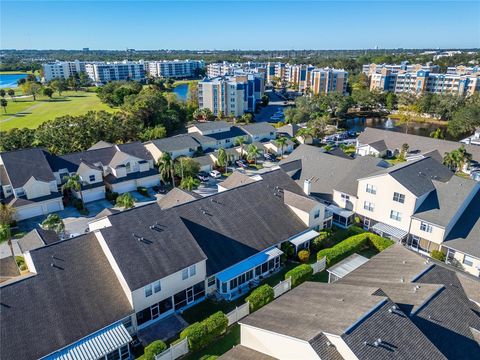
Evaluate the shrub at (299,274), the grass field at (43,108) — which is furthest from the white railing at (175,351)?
the grass field at (43,108)

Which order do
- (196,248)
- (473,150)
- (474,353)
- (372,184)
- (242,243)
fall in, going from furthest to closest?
(473,150) → (372,184) → (242,243) → (196,248) → (474,353)

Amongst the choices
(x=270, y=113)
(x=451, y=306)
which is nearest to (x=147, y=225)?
(x=451, y=306)

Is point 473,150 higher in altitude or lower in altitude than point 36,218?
higher

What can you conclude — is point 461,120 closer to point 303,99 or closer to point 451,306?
point 303,99

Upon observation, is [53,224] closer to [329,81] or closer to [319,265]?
[319,265]

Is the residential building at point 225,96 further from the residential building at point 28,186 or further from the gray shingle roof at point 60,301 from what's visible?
the gray shingle roof at point 60,301

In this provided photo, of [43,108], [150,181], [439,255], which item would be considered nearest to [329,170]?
[439,255]
